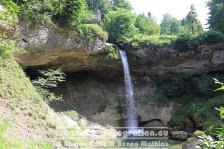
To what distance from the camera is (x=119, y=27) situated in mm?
21547

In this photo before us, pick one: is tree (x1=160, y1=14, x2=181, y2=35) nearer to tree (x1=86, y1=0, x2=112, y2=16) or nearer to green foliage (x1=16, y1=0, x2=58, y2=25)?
tree (x1=86, y1=0, x2=112, y2=16)

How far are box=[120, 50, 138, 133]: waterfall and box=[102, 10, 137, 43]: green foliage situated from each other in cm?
173

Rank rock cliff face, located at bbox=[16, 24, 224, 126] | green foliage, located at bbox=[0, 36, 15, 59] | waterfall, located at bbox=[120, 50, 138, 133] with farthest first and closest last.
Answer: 1. waterfall, located at bbox=[120, 50, 138, 133]
2. rock cliff face, located at bbox=[16, 24, 224, 126]
3. green foliage, located at bbox=[0, 36, 15, 59]

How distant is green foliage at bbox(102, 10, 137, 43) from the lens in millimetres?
20438

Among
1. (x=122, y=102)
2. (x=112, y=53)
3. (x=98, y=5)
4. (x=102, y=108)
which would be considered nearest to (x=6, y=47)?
(x=112, y=53)

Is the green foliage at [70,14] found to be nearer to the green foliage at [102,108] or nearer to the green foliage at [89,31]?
the green foliage at [89,31]

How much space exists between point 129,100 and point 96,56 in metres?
4.19

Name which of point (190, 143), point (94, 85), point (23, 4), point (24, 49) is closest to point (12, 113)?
point (24, 49)

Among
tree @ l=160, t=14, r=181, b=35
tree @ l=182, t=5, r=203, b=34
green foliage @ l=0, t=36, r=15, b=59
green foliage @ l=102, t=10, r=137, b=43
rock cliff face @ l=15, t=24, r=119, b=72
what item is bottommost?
green foliage @ l=0, t=36, r=15, b=59

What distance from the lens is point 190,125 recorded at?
1714 cm

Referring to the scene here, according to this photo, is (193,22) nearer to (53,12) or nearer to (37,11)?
(53,12)

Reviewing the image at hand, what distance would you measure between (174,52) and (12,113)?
12.7 metres

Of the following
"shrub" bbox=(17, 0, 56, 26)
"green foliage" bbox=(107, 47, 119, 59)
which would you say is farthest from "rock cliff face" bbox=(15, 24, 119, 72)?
"shrub" bbox=(17, 0, 56, 26)

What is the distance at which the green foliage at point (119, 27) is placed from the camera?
2044cm
